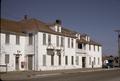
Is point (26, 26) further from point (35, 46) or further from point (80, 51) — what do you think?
point (80, 51)

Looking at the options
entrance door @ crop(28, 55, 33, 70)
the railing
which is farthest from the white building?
the railing

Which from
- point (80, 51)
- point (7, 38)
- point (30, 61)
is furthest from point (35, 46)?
Answer: point (80, 51)

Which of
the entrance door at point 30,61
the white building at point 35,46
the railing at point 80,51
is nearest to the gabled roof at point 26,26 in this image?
the white building at point 35,46

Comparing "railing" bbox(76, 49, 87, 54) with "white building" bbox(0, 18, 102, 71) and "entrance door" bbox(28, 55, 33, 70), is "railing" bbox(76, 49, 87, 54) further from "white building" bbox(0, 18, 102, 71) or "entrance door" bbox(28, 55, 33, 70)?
"entrance door" bbox(28, 55, 33, 70)

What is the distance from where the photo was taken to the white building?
1784 inches

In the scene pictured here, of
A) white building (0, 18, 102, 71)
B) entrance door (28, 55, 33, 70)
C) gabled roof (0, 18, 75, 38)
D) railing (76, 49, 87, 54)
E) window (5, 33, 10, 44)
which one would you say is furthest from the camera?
railing (76, 49, 87, 54)

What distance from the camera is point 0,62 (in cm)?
4334

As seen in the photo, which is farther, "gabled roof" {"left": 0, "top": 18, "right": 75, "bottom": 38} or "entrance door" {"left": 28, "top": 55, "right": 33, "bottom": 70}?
"entrance door" {"left": 28, "top": 55, "right": 33, "bottom": 70}

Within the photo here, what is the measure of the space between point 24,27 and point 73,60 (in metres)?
13.1

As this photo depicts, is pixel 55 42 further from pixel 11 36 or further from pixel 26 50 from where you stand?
pixel 11 36

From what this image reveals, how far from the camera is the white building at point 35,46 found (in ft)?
149

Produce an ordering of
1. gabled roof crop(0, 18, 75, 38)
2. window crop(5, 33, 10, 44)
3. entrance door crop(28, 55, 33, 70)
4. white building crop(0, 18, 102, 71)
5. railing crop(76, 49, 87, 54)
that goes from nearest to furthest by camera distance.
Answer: window crop(5, 33, 10, 44) → white building crop(0, 18, 102, 71) → gabled roof crop(0, 18, 75, 38) → entrance door crop(28, 55, 33, 70) → railing crop(76, 49, 87, 54)

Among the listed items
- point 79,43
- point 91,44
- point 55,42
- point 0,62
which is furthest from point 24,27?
point 91,44

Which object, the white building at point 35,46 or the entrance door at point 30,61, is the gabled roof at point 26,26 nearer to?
the white building at point 35,46
